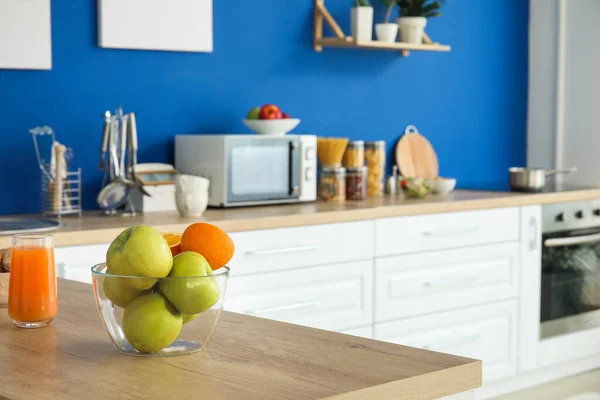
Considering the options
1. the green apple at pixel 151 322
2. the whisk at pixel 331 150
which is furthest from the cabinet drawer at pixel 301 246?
the green apple at pixel 151 322

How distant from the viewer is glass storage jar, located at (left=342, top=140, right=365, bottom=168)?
3976 millimetres

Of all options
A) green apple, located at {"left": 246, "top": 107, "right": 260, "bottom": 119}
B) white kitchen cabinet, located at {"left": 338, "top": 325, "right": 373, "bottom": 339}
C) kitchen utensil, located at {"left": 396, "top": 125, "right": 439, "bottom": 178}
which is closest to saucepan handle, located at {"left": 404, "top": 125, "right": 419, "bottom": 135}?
kitchen utensil, located at {"left": 396, "top": 125, "right": 439, "bottom": 178}

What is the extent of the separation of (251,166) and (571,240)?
1.53m

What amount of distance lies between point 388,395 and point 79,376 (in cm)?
38

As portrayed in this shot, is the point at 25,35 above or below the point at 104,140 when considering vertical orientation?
above

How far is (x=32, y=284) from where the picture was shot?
1456 mm

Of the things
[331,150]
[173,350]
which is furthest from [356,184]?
→ [173,350]

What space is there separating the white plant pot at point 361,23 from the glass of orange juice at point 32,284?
8.96 ft

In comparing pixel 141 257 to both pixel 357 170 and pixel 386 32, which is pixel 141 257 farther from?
pixel 386 32

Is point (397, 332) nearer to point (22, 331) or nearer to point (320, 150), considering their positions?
point (320, 150)

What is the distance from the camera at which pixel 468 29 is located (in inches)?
188

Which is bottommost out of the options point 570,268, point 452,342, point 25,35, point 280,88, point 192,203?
point 452,342

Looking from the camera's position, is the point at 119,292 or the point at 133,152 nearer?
the point at 119,292

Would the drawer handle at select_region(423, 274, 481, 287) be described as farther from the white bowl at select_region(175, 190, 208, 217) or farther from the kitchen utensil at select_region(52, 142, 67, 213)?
the kitchen utensil at select_region(52, 142, 67, 213)
